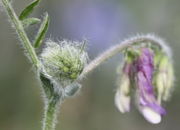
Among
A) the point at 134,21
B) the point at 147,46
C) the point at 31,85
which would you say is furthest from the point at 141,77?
the point at 134,21

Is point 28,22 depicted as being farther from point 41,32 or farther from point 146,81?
point 146,81

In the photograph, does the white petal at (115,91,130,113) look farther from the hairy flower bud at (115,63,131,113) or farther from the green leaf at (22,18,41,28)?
the green leaf at (22,18,41,28)

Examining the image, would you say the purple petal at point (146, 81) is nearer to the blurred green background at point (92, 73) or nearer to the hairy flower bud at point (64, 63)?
the hairy flower bud at point (64, 63)

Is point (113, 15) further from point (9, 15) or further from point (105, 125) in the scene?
point (9, 15)

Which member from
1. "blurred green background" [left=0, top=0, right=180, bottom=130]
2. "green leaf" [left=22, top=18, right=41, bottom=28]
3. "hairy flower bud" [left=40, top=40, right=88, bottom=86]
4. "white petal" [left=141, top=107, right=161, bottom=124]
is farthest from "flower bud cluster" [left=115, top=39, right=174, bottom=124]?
"blurred green background" [left=0, top=0, right=180, bottom=130]

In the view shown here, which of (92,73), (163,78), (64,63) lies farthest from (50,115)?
(92,73)
